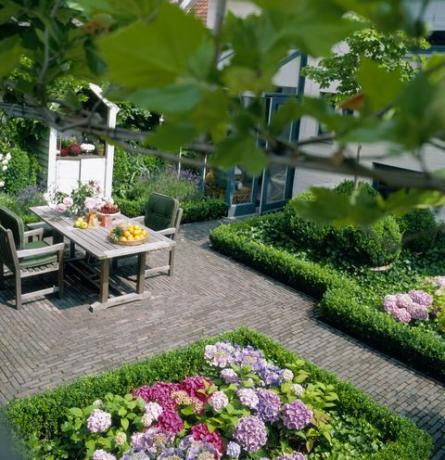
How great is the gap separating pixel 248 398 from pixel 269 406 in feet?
0.67

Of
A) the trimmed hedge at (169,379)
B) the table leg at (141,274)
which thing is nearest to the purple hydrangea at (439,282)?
the trimmed hedge at (169,379)

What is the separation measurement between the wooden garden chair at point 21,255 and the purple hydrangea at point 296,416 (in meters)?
4.53

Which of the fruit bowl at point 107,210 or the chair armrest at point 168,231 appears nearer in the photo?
the fruit bowl at point 107,210

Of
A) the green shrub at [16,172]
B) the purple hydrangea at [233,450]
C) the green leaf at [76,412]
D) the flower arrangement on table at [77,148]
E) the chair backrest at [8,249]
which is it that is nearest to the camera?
the purple hydrangea at [233,450]

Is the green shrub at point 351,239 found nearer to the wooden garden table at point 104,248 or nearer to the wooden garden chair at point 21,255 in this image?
the wooden garden table at point 104,248

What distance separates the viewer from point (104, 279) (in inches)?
312

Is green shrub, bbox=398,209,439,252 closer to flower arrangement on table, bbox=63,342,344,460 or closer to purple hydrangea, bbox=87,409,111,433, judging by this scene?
flower arrangement on table, bbox=63,342,344,460

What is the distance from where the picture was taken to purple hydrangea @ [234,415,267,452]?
4.53m

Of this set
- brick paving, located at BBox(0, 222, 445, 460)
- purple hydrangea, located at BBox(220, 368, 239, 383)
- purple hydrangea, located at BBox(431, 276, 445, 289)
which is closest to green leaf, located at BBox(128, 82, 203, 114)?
purple hydrangea, located at BBox(220, 368, 239, 383)

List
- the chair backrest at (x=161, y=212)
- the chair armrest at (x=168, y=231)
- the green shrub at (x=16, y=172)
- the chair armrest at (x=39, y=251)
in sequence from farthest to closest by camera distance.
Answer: the green shrub at (x=16, y=172) < the chair backrest at (x=161, y=212) < the chair armrest at (x=168, y=231) < the chair armrest at (x=39, y=251)

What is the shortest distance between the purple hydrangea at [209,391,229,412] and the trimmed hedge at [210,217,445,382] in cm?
Answer: 348

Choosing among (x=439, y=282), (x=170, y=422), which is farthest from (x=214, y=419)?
(x=439, y=282)

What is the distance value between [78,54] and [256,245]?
31.4ft

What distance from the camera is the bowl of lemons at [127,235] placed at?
8.02 m
